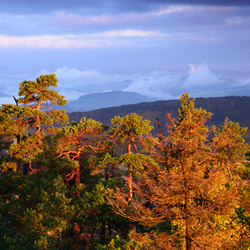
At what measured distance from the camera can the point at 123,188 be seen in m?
30.9

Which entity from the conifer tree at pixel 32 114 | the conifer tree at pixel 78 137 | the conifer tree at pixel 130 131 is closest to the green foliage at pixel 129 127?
the conifer tree at pixel 130 131

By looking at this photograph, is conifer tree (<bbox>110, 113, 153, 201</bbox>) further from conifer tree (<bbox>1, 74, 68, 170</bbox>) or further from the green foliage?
conifer tree (<bbox>1, 74, 68, 170</bbox>)

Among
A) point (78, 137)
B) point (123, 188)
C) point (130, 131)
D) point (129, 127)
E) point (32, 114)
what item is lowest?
point (123, 188)

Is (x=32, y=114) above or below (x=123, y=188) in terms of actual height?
above

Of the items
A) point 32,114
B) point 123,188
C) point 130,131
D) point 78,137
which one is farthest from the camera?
point 32,114

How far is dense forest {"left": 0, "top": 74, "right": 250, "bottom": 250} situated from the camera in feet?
52.6

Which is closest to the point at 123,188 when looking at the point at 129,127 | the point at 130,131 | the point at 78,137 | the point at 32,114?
the point at 130,131

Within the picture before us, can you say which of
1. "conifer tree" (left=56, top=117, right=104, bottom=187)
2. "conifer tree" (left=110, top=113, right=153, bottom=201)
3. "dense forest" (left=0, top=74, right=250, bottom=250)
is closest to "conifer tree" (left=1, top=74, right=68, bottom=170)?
"dense forest" (left=0, top=74, right=250, bottom=250)

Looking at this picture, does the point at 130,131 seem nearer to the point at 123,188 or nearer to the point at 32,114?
the point at 123,188

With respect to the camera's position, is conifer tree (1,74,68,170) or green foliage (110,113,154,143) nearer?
green foliage (110,113,154,143)

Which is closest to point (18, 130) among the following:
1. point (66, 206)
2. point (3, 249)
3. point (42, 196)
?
point (42, 196)

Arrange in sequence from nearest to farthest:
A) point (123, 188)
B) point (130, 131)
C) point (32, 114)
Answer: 1. point (123, 188)
2. point (130, 131)
3. point (32, 114)

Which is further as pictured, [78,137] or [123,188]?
[78,137]

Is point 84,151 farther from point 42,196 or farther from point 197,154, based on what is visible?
point 197,154
